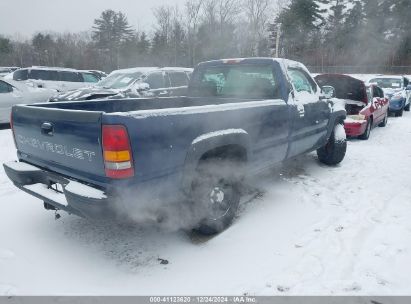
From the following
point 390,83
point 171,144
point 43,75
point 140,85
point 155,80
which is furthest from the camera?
point 43,75

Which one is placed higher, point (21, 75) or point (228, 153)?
point (21, 75)

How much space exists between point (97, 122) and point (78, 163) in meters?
0.49

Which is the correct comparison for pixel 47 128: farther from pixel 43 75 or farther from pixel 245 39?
pixel 245 39

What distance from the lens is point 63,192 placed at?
3082mm

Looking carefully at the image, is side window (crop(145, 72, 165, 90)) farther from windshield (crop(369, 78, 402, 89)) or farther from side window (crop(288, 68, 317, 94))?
windshield (crop(369, 78, 402, 89))

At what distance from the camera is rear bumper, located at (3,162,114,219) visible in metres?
2.71

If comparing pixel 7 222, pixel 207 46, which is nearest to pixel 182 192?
pixel 7 222

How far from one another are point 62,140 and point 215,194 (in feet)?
5.19

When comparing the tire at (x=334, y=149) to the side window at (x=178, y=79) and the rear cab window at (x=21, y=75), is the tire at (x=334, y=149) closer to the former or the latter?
the side window at (x=178, y=79)

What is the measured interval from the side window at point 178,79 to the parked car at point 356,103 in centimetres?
377

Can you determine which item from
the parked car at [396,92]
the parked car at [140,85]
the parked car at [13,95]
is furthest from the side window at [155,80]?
the parked car at [396,92]

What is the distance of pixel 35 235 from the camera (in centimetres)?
374

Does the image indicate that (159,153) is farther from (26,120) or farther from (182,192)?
(26,120)

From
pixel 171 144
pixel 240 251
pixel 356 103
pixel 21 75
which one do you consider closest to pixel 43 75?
pixel 21 75
